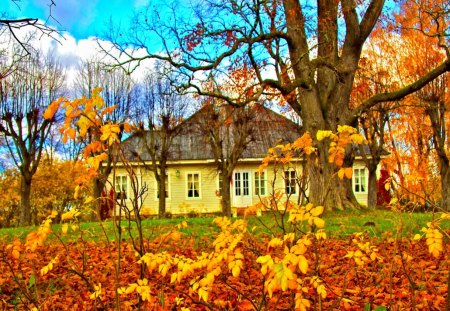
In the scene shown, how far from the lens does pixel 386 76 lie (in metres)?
21.4

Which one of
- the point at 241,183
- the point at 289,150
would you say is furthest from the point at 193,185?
the point at 289,150

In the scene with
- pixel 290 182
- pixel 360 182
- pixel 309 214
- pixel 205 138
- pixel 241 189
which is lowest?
pixel 241 189

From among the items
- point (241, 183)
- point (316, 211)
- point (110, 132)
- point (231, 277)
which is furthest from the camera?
point (241, 183)

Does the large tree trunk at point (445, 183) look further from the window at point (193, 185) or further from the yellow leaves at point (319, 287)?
the yellow leaves at point (319, 287)

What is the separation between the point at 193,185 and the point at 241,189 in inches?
122

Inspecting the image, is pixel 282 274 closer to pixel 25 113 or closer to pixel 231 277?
pixel 231 277

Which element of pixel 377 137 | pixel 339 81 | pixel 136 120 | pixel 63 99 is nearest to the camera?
pixel 63 99

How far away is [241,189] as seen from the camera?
26469 millimetres

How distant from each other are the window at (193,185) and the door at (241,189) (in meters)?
2.43

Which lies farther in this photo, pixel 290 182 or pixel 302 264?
pixel 290 182

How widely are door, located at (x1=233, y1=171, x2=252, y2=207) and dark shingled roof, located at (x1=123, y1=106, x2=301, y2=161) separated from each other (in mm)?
1345

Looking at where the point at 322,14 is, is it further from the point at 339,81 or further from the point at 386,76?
the point at 386,76

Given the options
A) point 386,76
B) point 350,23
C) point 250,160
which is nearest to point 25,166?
point 250,160

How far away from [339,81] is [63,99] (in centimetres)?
1158
